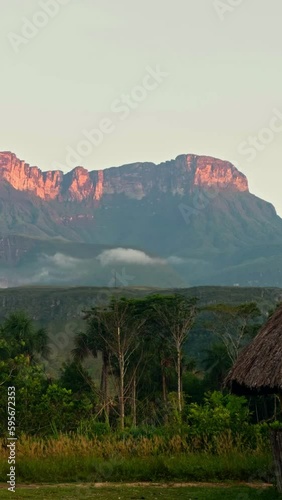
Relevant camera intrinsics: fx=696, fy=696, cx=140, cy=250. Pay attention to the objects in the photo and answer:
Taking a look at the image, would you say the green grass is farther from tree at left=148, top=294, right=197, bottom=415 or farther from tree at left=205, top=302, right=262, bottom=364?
tree at left=205, top=302, right=262, bottom=364

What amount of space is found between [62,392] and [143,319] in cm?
2325

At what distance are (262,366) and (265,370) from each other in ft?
0.61

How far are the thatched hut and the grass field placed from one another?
0.65 m

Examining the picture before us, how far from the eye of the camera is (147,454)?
50.1 ft

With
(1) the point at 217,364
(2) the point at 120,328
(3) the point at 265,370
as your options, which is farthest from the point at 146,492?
(1) the point at 217,364

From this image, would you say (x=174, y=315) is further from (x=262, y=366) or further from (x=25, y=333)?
(x=262, y=366)

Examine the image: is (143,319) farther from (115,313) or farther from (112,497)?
(112,497)

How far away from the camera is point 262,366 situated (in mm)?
12797

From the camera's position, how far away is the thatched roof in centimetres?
1244

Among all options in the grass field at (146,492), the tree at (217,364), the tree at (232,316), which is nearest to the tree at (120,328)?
the tree at (232,316)

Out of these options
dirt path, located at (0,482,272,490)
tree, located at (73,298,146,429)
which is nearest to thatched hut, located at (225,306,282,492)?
dirt path, located at (0,482,272,490)

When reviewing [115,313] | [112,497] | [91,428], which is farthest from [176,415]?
[115,313]

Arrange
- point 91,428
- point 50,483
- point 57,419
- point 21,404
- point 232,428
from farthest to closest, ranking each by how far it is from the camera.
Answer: point 21,404
point 57,419
point 91,428
point 232,428
point 50,483

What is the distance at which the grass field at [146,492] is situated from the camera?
12.0m
